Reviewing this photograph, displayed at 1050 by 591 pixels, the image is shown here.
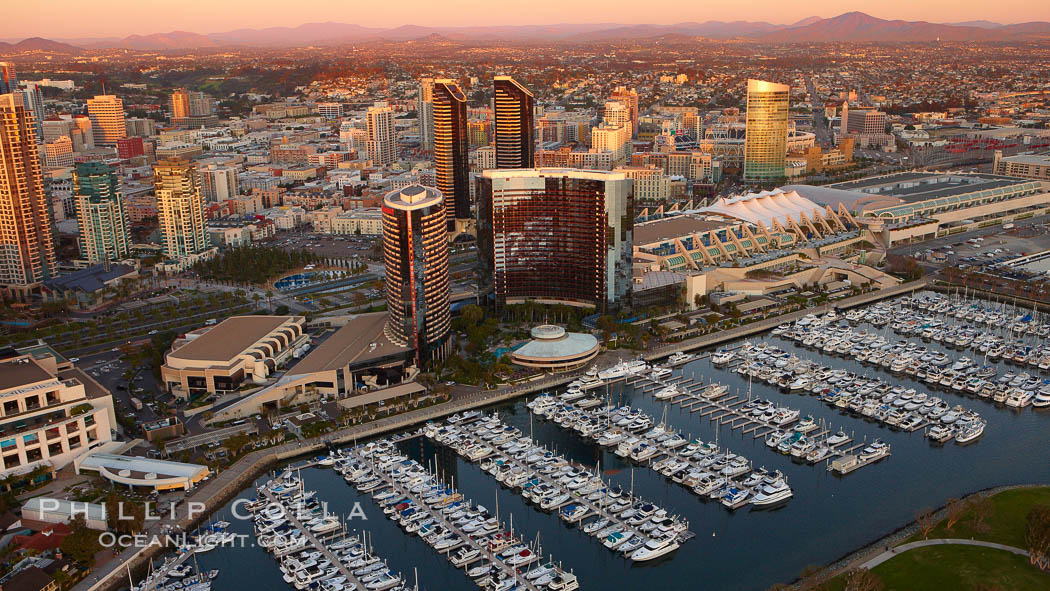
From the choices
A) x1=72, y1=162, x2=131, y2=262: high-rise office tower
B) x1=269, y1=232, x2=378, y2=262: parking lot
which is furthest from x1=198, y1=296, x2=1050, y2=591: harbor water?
x1=72, y1=162, x2=131, y2=262: high-rise office tower

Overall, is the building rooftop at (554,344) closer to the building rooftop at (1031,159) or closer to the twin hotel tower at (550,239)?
the twin hotel tower at (550,239)

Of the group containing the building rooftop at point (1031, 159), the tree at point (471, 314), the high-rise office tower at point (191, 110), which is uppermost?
the high-rise office tower at point (191, 110)

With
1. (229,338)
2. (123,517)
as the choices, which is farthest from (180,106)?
(123,517)

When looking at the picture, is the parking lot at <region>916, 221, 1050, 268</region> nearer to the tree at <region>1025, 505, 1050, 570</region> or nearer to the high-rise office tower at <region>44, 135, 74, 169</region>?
the tree at <region>1025, 505, 1050, 570</region>

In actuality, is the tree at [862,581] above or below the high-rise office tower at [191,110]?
below

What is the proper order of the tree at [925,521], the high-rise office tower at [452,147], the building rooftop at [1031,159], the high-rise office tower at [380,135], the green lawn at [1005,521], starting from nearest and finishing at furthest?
the green lawn at [1005,521] → the tree at [925,521] → the high-rise office tower at [452,147] → the building rooftop at [1031,159] → the high-rise office tower at [380,135]

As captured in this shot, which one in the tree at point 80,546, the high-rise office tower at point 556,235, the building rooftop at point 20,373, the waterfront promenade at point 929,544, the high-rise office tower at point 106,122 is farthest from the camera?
the high-rise office tower at point 106,122

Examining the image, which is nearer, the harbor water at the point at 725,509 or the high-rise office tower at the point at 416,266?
the harbor water at the point at 725,509

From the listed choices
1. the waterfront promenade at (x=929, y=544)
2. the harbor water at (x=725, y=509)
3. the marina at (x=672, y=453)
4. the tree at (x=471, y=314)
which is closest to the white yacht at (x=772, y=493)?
the marina at (x=672, y=453)
